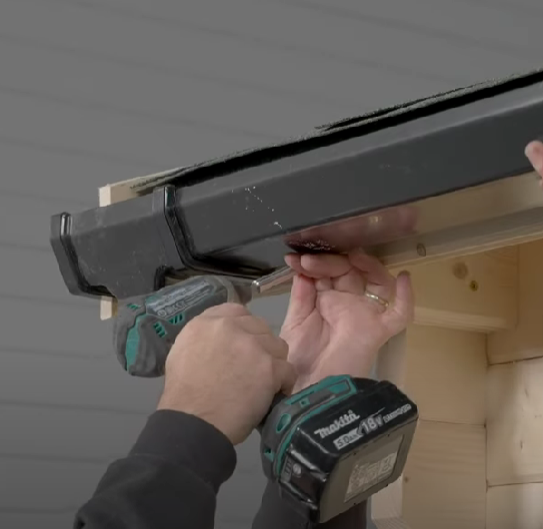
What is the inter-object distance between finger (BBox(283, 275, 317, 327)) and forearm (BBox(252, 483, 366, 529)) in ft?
0.61

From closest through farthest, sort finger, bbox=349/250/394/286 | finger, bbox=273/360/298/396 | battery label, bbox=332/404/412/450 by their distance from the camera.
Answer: battery label, bbox=332/404/412/450 → finger, bbox=273/360/298/396 → finger, bbox=349/250/394/286

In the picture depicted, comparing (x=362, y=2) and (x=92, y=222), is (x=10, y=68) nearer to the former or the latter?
(x=362, y=2)

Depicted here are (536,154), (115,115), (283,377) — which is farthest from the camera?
(115,115)

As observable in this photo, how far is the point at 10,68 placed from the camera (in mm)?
1730

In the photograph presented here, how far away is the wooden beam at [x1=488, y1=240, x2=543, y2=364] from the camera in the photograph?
3.87 feet

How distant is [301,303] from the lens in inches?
42.2

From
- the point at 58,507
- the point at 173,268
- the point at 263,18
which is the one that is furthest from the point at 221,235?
the point at 263,18

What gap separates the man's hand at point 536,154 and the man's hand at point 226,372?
0.31 m

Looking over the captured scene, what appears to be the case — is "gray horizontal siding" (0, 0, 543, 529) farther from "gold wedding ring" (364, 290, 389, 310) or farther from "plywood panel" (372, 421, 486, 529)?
"gold wedding ring" (364, 290, 389, 310)

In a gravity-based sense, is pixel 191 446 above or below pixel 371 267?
below

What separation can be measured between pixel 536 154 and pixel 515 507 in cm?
68

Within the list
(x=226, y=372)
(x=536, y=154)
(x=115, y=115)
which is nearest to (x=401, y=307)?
(x=226, y=372)

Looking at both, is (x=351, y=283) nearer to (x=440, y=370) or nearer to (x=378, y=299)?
(x=378, y=299)

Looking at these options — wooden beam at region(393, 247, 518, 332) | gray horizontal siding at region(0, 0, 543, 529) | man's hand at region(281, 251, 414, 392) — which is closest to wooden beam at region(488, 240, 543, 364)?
wooden beam at region(393, 247, 518, 332)
